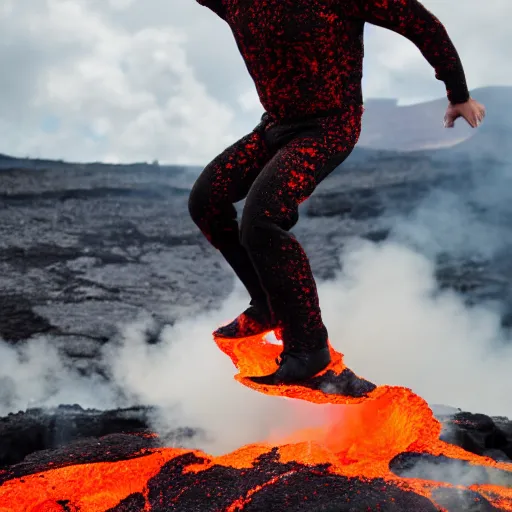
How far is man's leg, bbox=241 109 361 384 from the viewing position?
215 cm

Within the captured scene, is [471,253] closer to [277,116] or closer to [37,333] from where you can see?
[37,333]

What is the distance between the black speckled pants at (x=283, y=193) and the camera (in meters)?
2.15

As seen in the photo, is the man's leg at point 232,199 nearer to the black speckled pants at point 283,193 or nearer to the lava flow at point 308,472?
the black speckled pants at point 283,193

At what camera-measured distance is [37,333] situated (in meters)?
4.59

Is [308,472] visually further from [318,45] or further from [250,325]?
[318,45]

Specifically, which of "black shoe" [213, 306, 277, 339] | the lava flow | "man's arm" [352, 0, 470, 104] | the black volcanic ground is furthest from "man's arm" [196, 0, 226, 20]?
the black volcanic ground

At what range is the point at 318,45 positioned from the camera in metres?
2.17

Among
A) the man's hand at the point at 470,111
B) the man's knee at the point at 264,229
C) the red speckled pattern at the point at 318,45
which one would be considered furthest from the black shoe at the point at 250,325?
the man's hand at the point at 470,111

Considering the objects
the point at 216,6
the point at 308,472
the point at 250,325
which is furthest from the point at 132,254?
the point at 308,472

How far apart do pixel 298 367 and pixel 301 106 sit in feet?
2.93

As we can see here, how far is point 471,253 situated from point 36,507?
4858mm

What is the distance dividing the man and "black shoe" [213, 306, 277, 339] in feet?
0.67

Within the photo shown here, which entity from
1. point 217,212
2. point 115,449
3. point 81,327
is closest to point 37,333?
point 81,327

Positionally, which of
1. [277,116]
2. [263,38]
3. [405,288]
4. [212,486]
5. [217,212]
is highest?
[263,38]
